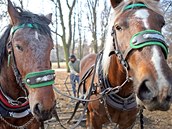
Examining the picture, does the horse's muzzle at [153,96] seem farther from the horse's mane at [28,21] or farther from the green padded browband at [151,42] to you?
the horse's mane at [28,21]

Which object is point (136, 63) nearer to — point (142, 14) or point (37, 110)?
point (142, 14)

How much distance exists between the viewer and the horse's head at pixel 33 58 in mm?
2092

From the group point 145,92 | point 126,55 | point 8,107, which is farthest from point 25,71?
point 145,92

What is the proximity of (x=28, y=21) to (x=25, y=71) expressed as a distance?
0.54 m

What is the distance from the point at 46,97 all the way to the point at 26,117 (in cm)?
85

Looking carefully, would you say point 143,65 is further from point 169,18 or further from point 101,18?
point 101,18

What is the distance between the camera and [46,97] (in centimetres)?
207

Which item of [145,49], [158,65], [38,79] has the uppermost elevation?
[145,49]

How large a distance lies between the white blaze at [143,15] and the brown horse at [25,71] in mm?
888

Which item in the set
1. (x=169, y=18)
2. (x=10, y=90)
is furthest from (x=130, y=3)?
(x=169, y=18)

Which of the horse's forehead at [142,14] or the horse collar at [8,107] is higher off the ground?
the horse's forehead at [142,14]

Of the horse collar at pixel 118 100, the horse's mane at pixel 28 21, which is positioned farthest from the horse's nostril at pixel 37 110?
the horse collar at pixel 118 100

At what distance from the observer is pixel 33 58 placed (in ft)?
7.06

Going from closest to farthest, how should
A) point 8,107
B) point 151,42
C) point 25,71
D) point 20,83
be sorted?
point 151,42, point 25,71, point 20,83, point 8,107
